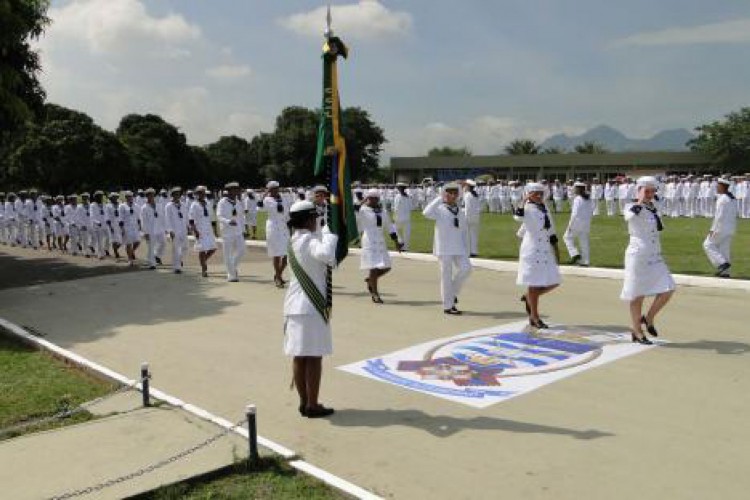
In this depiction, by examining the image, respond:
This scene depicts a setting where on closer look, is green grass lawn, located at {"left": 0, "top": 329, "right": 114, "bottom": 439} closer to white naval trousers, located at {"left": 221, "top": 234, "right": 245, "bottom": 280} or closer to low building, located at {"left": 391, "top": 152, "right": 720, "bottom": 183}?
white naval trousers, located at {"left": 221, "top": 234, "right": 245, "bottom": 280}

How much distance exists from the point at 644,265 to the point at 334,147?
399 centimetres

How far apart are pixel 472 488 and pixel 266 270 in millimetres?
13124

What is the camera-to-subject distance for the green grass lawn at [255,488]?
480 cm

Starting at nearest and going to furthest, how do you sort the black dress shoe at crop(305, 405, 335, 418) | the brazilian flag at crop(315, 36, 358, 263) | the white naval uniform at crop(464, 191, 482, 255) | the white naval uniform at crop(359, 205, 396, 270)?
the black dress shoe at crop(305, 405, 335, 418) < the brazilian flag at crop(315, 36, 358, 263) < the white naval uniform at crop(359, 205, 396, 270) < the white naval uniform at crop(464, 191, 482, 255)

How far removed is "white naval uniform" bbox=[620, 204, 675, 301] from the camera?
8477 millimetres

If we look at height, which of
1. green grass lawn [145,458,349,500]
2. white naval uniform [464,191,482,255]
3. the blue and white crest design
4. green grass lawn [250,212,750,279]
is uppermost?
white naval uniform [464,191,482,255]

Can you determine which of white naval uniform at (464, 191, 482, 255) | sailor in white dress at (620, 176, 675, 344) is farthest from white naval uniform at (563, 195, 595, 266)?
sailor in white dress at (620, 176, 675, 344)

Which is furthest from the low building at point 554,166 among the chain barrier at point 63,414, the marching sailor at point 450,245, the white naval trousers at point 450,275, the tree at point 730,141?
the chain barrier at point 63,414

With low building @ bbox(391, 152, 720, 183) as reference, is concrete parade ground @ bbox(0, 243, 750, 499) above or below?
below

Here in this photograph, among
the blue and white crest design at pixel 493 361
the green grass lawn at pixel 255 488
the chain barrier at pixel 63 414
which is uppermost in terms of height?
the blue and white crest design at pixel 493 361

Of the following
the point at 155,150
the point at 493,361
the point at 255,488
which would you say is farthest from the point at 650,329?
the point at 155,150

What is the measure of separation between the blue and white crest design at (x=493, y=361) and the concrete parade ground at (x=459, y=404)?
197 mm

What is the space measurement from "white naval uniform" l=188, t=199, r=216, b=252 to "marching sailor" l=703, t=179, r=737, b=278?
10.5m

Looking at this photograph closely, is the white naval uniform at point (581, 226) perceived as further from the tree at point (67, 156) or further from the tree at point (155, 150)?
the tree at point (155, 150)
